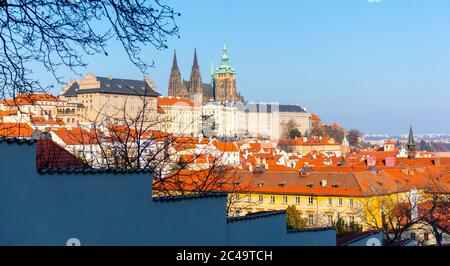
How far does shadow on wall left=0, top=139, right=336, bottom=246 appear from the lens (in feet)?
20.2

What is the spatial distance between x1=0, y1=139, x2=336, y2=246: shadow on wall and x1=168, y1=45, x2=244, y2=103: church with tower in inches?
5744

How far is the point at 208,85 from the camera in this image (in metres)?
162

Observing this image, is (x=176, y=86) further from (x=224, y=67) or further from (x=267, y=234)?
(x=267, y=234)

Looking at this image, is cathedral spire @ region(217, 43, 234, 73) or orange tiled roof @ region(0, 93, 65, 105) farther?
cathedral spire @ region(217, 43, 234, 73)

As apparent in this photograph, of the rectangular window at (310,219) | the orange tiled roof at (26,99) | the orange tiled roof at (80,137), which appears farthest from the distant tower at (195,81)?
the orange tiled roof at (26,99)

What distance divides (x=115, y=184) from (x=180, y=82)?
490 feet

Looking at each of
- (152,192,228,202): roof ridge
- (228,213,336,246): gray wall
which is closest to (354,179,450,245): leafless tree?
(228,213,336,246): gray wall

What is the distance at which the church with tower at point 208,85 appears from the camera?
15488 centimetres

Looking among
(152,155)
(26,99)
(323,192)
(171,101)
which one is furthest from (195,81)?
(26,99)

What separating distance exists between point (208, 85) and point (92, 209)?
156101mm

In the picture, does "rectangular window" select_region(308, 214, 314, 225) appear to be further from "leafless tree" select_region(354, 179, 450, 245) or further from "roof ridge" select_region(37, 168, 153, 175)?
"roof ridge" select_region(37, 168, 153, 175)
